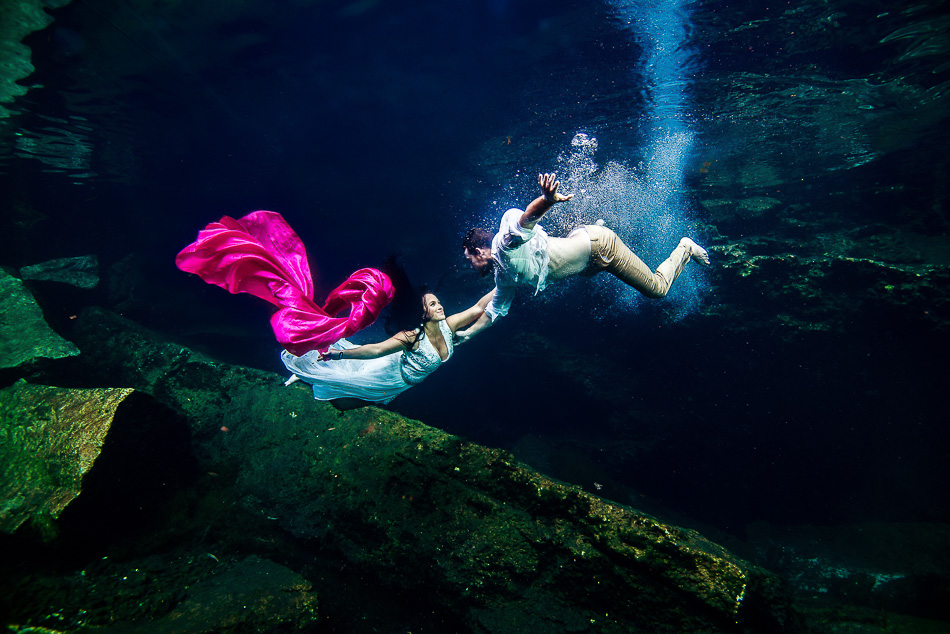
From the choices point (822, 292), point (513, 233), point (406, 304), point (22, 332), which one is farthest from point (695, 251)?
point (22, 332)

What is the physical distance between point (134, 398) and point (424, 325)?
3.72 metres

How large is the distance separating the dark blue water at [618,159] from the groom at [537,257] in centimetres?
712

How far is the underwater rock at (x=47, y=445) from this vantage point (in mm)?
3252

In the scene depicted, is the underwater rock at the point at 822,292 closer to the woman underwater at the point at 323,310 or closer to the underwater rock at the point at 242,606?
the woman underwater at the point at 323,310

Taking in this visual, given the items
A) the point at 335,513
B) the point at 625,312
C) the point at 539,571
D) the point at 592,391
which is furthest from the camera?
the point at 625,312

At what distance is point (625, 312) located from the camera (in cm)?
1276

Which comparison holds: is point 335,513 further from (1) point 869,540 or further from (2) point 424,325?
(1) point 869,540

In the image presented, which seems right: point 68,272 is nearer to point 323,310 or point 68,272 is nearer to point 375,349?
point 323,310

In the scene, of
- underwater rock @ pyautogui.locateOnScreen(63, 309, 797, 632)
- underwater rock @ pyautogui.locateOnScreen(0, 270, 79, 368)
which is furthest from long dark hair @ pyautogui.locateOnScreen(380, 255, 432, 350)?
underwater rock @ pyautogui.locateOnScreen(0, 270, 79, 368)

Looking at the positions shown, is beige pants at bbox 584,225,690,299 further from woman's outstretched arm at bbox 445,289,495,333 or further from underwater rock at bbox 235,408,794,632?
underwater rock at bbox 235,408,794,632

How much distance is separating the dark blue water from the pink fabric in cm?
818

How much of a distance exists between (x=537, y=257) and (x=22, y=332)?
10083 millimetres

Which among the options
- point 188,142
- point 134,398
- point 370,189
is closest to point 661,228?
point 370,189

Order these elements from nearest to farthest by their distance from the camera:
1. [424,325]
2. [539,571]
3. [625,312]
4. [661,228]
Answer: [539,571] < [424,325] < [625,312] < [661,228]
